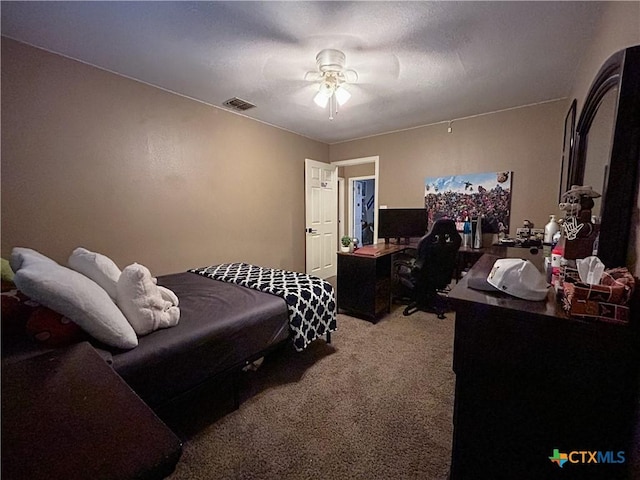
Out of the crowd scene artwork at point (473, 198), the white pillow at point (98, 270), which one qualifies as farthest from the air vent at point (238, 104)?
the crowd scene artwork at point (473, 198)

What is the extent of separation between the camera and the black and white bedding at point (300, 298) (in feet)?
6.66

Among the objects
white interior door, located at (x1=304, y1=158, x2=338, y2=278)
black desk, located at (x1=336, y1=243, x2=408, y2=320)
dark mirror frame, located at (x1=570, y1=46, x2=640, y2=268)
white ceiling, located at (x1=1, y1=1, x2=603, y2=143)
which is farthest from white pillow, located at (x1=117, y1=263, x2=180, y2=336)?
white interior door, located at (x1=304, y1=158, x2=338, y2=278)

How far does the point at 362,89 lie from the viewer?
2713mm

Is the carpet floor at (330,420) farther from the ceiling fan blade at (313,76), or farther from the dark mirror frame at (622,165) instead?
the ceiling fan blade at (313,76)

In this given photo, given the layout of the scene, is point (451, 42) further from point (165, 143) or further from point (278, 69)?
point (165, 143)

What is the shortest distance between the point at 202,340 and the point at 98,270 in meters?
0.72

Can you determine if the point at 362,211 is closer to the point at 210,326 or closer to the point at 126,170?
the point at 126,170

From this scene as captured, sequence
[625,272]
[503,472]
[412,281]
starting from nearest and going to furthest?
1. [625,272]
2. [503,472]
3. [412,281]

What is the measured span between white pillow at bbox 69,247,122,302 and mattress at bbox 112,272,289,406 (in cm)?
38

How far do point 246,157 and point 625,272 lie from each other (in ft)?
11.7

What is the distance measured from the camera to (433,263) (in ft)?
9.55

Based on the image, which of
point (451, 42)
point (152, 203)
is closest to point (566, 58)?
point (451, 42)

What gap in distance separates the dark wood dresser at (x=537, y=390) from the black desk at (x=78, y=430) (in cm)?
98

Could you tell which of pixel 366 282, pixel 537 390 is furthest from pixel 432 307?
pixel 537 390
